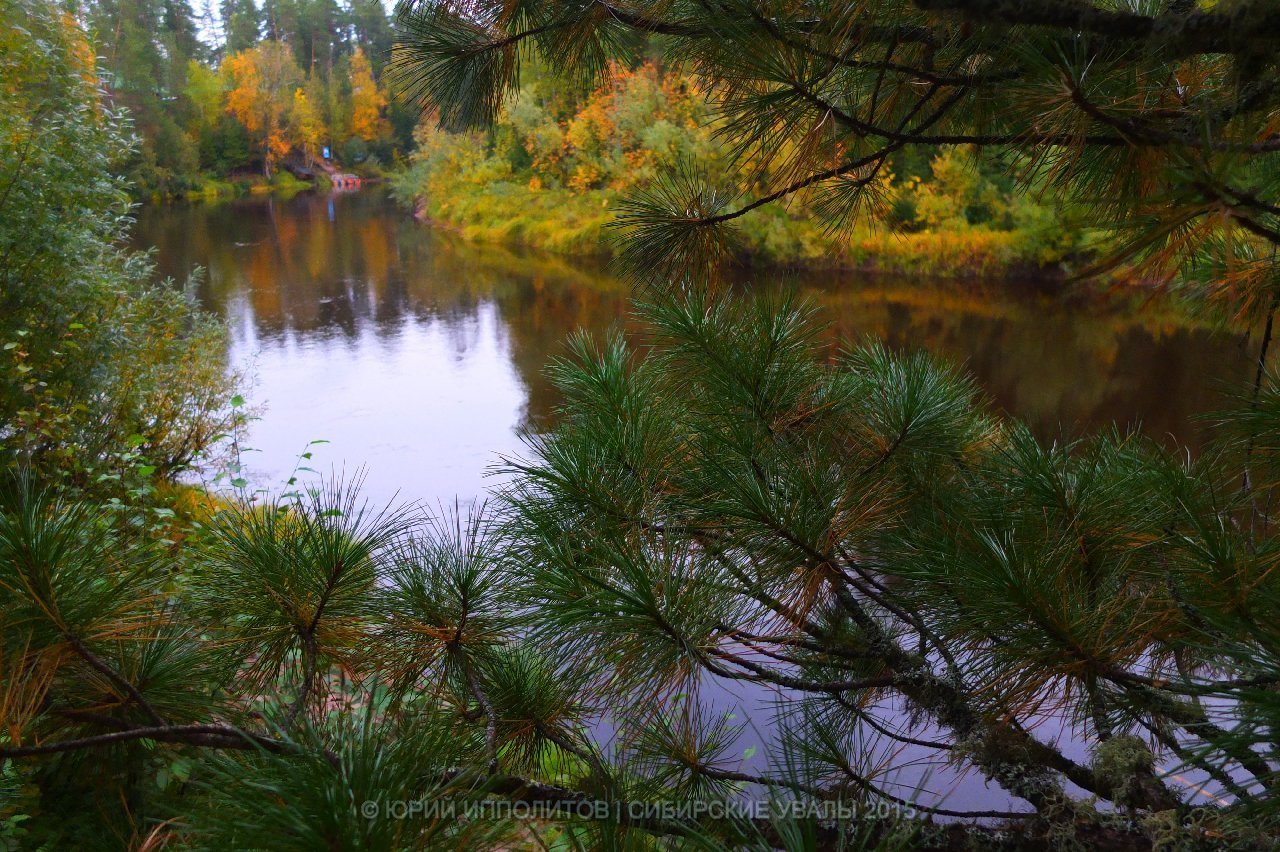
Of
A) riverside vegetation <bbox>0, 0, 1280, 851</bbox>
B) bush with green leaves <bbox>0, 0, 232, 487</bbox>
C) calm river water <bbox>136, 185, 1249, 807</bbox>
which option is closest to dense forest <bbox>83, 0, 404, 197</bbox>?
calm river water <bbox>136, 185, 1249, 807</bbox>

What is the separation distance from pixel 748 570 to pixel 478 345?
28.0 feet

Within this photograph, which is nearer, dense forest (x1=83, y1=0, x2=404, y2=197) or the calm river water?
the calm river water

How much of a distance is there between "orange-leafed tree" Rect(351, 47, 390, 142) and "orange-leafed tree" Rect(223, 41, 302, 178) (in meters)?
1.91

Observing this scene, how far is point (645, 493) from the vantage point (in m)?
1.20

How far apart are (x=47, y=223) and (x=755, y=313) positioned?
405cm

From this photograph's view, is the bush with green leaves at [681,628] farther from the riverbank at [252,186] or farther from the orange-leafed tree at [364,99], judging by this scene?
the orange-leafed tree at [364,99]

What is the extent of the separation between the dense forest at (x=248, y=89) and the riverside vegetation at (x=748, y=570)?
75.4ft

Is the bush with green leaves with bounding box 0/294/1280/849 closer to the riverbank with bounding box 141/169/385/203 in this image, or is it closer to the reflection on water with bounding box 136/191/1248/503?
the reflection on water with bounding box 136/191/1248/503

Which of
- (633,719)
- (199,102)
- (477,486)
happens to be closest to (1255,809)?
(633,719)

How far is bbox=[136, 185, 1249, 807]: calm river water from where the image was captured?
6.51m

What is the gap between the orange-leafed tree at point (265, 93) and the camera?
27.7 meters

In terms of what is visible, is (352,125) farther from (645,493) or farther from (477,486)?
(645,493)

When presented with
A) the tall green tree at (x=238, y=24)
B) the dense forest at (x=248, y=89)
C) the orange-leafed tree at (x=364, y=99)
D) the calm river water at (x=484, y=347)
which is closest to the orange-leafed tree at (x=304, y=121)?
the dense forest at (x=248, y=89)

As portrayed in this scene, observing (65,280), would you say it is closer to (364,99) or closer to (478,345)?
(478,345)
